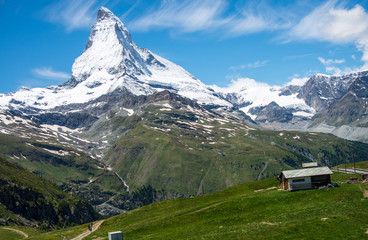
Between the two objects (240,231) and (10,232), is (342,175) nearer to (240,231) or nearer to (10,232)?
(240,231)

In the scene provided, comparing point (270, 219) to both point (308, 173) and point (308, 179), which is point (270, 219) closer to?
point (308, 179)

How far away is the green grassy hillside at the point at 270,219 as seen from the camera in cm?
4456

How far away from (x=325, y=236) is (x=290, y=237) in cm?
399

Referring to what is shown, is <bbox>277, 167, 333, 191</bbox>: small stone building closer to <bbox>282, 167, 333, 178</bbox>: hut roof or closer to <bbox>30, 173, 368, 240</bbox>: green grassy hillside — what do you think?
<bbox>282, 167, 333, 178</bbox>: hut roof

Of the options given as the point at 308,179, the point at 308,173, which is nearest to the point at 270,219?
the point at 308,179

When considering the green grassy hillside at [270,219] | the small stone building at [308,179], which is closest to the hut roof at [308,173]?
the small stone building at [308,179]

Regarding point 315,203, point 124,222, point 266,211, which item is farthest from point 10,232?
point 315,203

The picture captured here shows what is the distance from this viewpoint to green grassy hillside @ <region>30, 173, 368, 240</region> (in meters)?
44.6

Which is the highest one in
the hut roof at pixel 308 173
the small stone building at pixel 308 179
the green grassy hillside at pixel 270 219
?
the hut roof at pixel 308 173

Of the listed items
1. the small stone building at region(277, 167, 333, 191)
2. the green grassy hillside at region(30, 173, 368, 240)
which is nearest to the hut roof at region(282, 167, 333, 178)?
the small stone building at region(277, 167, 333, 191)

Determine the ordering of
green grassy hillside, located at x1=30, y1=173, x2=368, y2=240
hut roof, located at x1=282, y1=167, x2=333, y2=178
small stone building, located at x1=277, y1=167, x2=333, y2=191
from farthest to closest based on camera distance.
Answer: small stone building, located at x1=277, y1=167, x2=333, y2=191 → hut roof, located at x1=282, y1=167, x2=333, y2=178 → green grassy hillside, located at x1=30, y1=173, x2=368, y2=240

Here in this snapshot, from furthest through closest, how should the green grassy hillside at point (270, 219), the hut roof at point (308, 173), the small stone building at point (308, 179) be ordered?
the small stone building at point (308, 179), the hut roof at point (308, 173), the green grassy hillside at point (270, 219)

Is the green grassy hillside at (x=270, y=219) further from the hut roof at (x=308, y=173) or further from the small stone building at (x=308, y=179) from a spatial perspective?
the hut roof at (x=308, y=173)

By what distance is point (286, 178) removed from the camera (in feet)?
266
